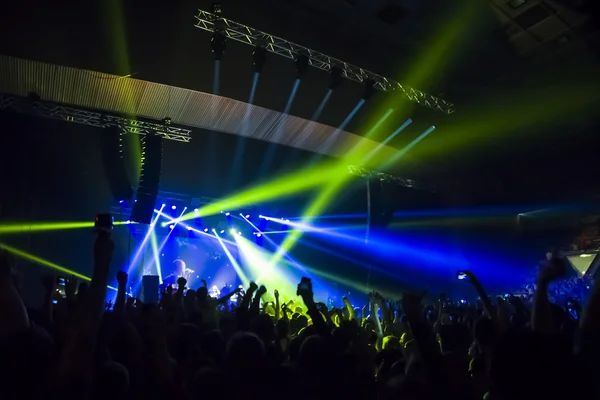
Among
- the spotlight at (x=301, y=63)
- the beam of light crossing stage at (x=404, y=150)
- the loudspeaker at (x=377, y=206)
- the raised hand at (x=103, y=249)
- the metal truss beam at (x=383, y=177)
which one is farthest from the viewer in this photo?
the loudspeaker at (x=377, y=206)

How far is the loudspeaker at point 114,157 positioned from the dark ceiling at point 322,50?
4.53ft

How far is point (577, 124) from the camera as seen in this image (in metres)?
9.49

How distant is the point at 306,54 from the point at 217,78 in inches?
70.0

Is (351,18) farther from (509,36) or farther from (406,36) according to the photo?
(509,36)

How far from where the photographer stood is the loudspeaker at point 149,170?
28.5 ft

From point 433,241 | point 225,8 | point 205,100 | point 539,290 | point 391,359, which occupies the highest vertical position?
point 225,8

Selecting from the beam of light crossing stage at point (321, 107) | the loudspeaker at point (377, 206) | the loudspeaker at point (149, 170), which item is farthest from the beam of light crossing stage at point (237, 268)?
the beam of light crossing stage at point (321, 107)

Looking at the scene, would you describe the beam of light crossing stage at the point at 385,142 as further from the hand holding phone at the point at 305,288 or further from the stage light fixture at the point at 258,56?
the hand holding phone at the point at 305,288

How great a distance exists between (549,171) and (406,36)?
5.66m

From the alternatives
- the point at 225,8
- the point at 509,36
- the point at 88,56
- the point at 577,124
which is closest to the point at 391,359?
the point at 225,8

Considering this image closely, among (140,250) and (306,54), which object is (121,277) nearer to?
(306,54)

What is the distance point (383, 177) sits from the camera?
11.9m

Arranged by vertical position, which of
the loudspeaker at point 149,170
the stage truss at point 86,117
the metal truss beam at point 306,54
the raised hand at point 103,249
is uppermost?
Answer: the metal truss beam at point 306,54

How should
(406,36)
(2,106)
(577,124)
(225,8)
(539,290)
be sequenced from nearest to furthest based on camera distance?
(539,290) < (225,8) < (2,106) < (406,36) < (577,124)
